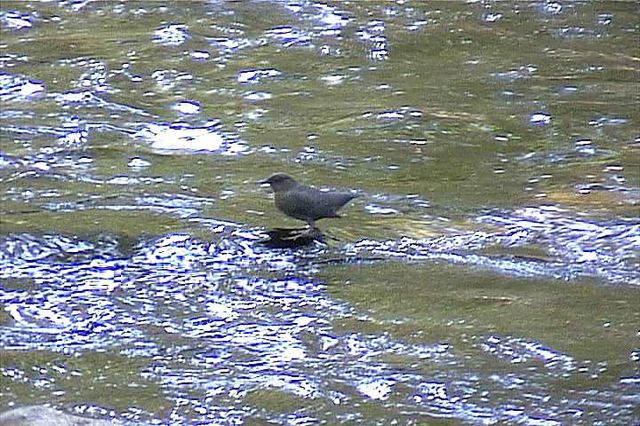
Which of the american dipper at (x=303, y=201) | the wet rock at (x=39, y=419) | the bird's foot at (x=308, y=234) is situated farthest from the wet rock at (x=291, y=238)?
the wet rock at (x=39, y=419)

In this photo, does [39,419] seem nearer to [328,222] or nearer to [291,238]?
[291,238]

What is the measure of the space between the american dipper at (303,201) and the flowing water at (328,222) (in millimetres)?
202

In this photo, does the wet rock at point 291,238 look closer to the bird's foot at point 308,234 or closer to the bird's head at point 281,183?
the bird's foot at point 308,234

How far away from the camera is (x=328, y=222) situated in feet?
19.2

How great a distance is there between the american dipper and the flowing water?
0.66ft

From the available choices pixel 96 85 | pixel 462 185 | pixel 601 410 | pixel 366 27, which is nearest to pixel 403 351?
pixel 601 410

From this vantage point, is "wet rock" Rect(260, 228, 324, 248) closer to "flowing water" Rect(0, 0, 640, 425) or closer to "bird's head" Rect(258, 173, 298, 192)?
"flowing water" Rect(0, 0, 640, 425)

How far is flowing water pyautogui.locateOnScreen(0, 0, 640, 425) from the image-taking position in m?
4.31

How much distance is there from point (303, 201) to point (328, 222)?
1.81ft

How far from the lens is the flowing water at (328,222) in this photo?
Result: 431cm

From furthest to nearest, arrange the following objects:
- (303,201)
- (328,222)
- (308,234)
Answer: (328,222), (308,234), (303,201)

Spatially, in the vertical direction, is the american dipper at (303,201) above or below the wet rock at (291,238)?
above

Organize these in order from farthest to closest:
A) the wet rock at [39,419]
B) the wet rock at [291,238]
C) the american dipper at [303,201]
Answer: the wet rock at [291,238] → the american dipper at [303,201] → the wet rock at [39,419]

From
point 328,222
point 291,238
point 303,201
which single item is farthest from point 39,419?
point 328,222
